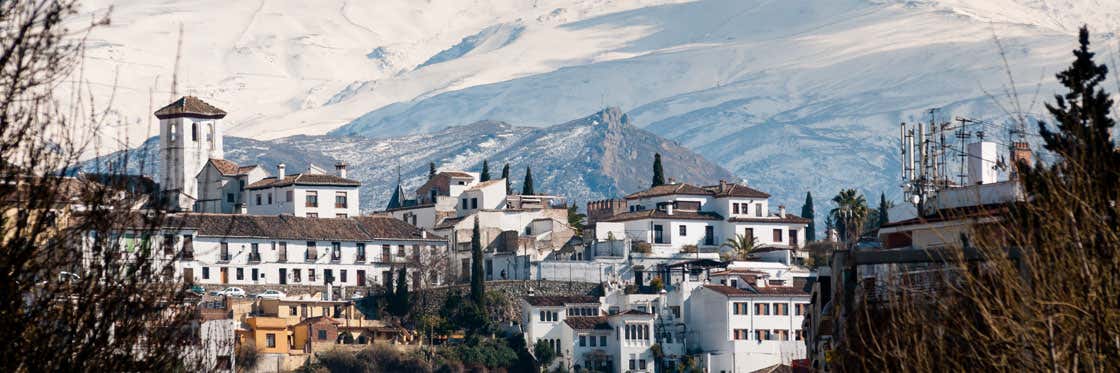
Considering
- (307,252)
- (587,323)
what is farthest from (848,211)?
(307,252)

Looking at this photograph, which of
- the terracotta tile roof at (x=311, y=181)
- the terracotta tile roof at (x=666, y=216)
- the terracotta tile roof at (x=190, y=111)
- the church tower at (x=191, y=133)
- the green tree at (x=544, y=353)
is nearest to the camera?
the green tree at (x=544, y=353)

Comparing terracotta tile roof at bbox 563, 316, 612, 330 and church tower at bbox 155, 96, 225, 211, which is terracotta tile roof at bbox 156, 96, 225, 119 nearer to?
church tower at bbox 155, 96, 225, 211

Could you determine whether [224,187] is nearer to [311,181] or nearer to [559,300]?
[311,181]

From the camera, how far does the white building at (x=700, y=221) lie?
14825 cm

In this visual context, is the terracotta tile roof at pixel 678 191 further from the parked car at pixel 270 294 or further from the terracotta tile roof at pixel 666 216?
the parked car at pixel 270 294

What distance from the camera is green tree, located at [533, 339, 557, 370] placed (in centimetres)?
12669

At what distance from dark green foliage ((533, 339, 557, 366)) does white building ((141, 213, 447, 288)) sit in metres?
11.5

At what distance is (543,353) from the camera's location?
12719 cm

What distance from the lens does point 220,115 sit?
543 feet

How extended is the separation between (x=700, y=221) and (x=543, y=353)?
89.1 feet

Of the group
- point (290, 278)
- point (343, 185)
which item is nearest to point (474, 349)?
point (290, 278)

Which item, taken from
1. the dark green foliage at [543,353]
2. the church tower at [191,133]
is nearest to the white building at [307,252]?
the dark green foliage at [543,353]

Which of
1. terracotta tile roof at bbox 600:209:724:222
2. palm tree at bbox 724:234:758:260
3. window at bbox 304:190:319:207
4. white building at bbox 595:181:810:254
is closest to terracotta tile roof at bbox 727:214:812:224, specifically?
white building at bbox 595:181:810:254

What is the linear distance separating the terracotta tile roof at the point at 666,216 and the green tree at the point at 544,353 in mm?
22613
